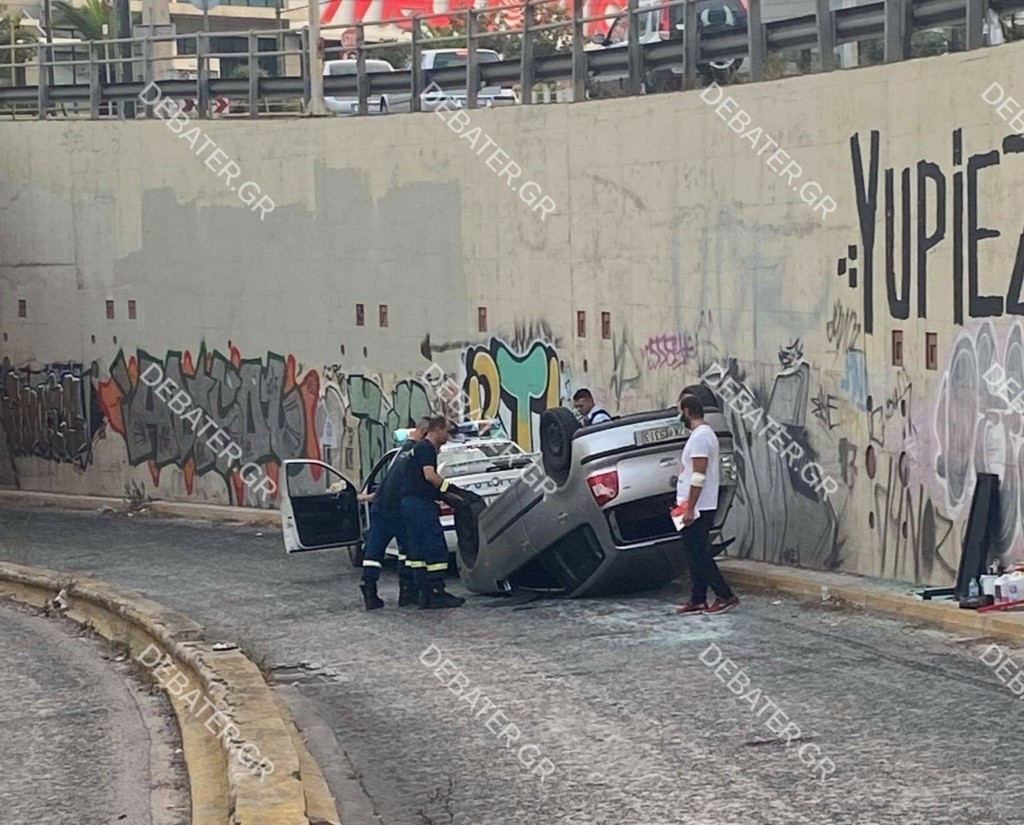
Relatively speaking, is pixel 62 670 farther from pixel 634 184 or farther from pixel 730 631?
pixel 634 184

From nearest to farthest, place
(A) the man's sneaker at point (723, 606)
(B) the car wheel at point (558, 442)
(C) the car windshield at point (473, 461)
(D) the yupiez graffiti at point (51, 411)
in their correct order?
(A) the man's sneaker at point (723, 606), (B) the car wheel at point (558, 442), (C) the car windshield at point (473, 461), (D) the yupiez graffiti at point (51, 411)

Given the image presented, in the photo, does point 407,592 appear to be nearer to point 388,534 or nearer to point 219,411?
point 388,534

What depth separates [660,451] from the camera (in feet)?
47.0

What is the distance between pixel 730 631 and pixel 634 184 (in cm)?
642

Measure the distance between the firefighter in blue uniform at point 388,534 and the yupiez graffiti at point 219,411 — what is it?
8.67 meters

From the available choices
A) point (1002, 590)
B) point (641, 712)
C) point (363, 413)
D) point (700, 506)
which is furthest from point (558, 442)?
point (363, 413)

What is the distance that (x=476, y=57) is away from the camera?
21.8 m

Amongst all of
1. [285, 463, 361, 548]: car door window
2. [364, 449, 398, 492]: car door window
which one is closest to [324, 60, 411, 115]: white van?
[364, 449, 398, 492]: car door window

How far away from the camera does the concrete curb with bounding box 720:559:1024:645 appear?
1224cm

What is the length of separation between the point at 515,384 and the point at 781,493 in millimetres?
4950

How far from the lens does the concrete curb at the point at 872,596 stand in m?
12.2
